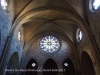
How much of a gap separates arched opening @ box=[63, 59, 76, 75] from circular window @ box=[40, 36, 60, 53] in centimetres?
203

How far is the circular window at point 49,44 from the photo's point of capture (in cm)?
1860

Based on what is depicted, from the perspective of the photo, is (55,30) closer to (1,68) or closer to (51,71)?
(51,71)

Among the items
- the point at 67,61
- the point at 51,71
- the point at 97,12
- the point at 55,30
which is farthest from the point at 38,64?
the point at 97,12

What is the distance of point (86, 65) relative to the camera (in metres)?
15.8

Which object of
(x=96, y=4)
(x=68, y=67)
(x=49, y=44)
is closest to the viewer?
(x=96, y=4)

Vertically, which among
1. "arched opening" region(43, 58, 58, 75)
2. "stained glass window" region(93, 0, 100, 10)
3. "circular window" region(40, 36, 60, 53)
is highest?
"stained glass window" region(93, 0, 100, 10)

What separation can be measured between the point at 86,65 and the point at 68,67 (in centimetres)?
256

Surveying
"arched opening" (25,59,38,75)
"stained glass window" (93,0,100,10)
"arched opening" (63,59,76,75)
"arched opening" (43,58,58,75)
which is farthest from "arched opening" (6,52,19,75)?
"stained glass window" (93,0,100,10)

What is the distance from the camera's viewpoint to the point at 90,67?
15.4m

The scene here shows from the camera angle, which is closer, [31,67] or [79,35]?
[79,35]

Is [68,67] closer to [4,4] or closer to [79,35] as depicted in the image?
[79,35]

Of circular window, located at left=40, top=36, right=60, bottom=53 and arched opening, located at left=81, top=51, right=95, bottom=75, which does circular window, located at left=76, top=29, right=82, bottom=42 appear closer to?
arched opening, located at left=81, top=51, right=95, bottom=75

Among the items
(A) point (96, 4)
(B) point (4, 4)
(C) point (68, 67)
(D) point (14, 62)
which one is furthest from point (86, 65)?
(B) point (4, 4)

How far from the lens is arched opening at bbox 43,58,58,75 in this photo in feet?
57.1
